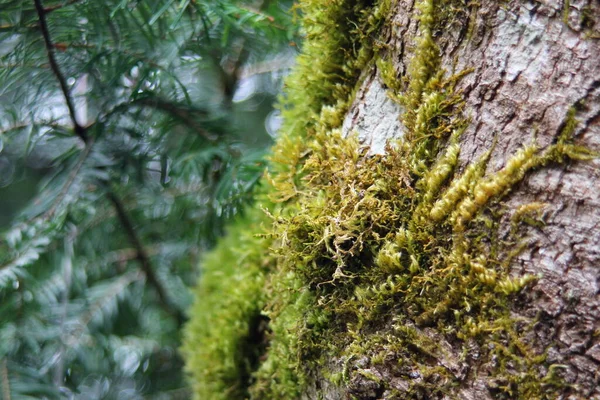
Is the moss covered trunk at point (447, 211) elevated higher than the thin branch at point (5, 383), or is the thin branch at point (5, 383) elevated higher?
the moss covered trunk at point (447, 211)

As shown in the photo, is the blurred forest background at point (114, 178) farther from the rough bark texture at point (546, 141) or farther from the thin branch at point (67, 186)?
the rough bark texture at point (546, 141)

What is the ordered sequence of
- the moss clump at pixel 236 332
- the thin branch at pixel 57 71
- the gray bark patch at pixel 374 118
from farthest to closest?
the moss clump at pixel 236 332 < the thin branch at pixel 57 71 < the gray bark patch at pixel 374 118

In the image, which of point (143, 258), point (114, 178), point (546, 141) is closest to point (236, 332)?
point (114, 178)

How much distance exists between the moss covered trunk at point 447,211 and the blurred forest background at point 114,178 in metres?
0.30

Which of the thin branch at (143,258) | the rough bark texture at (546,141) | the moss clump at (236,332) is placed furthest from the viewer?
the thin branch at (143,258)

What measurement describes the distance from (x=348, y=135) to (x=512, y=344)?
0.41 m

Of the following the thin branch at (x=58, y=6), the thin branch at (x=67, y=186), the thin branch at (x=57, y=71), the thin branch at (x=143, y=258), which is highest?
the thin branch at (x=58, y=6)

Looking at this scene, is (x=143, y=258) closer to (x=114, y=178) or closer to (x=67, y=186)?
(x=114, y=178)

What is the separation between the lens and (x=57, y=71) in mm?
894

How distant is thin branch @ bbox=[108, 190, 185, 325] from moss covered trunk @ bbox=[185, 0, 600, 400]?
0.60 metres

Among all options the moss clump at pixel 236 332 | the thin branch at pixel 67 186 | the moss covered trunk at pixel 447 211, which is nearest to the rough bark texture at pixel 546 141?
the moss covered trunk at pixel 447 211

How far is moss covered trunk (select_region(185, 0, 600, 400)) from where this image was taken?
0.55 m

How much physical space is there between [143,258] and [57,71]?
683 mm

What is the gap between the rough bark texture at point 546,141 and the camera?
0.53 meters
